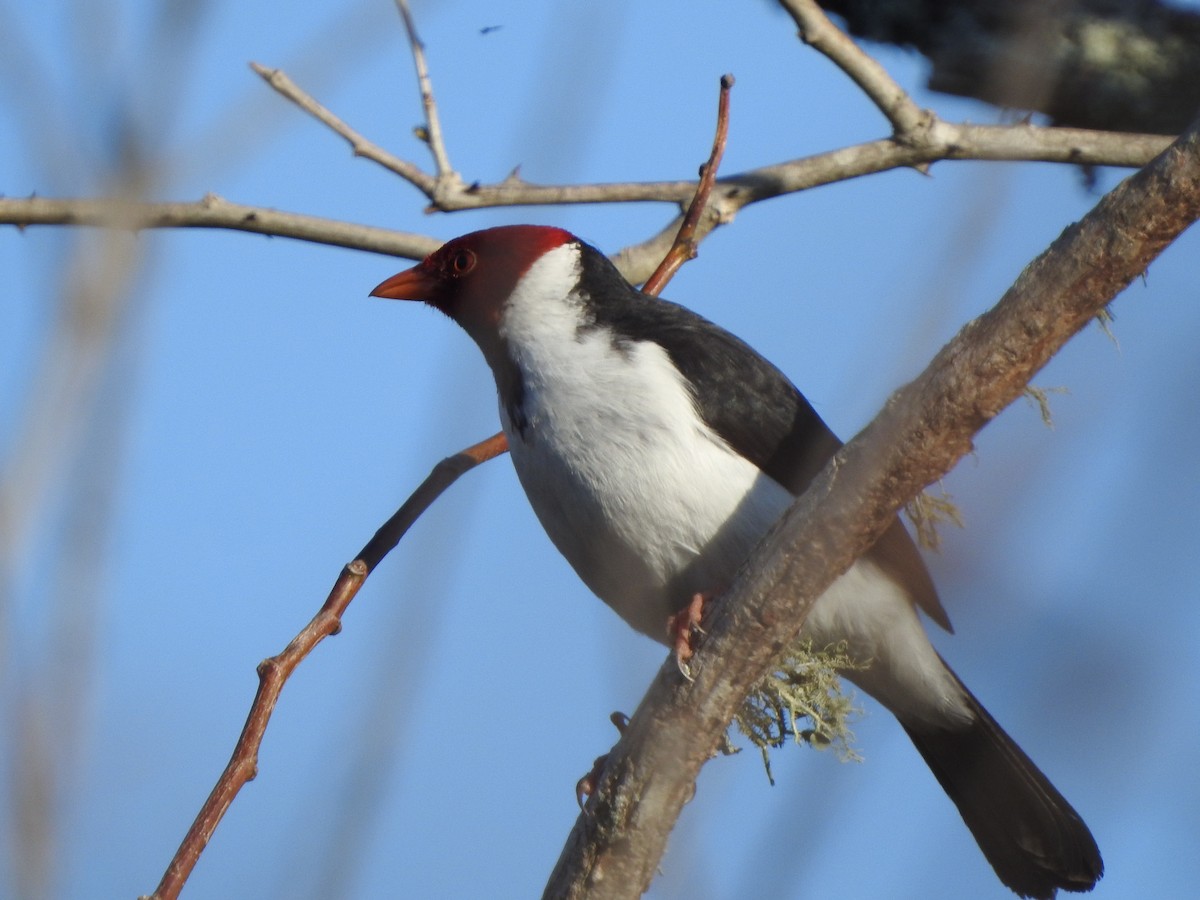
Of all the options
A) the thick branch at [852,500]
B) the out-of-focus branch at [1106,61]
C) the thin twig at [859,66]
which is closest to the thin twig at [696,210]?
the thin twig at [859,66]

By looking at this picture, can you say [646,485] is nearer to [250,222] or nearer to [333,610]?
[333,610]

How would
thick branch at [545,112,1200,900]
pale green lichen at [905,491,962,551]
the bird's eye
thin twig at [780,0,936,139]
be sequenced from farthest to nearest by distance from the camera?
the bird's eye, thin twig at [780,0,936,139], pale green lichen at [905,491,962,551], thick branch at [545,112,1200,900]

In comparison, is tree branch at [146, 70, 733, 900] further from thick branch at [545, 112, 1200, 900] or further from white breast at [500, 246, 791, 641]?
thick branch at [545, 112, 1200, 900]

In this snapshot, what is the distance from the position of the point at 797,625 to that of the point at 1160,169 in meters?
1.04

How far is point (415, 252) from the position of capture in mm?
4379

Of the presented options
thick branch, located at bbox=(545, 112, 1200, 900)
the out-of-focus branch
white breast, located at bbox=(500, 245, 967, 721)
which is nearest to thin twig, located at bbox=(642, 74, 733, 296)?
white breast, located at bbox=(500, 245, 967, 721)

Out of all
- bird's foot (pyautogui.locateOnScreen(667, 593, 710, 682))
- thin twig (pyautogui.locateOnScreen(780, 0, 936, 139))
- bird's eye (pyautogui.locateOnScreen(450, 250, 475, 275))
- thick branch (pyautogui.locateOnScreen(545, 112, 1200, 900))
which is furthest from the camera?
bird's eye (pyautogui.locateOnScreen(450, 250, 475, 275))

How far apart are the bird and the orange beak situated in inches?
15.2

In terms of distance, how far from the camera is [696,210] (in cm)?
390

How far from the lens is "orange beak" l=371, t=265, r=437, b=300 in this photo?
4441mm

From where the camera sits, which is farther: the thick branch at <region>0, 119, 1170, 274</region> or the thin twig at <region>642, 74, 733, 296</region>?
the thick branch at <region>0, 119, 1170, 274</region>

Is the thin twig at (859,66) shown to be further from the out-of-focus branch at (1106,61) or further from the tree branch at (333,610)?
the out-of-focus branch at (1106,61)

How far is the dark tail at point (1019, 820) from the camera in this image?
3775mm

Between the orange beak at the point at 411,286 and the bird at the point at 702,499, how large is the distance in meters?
0.39
